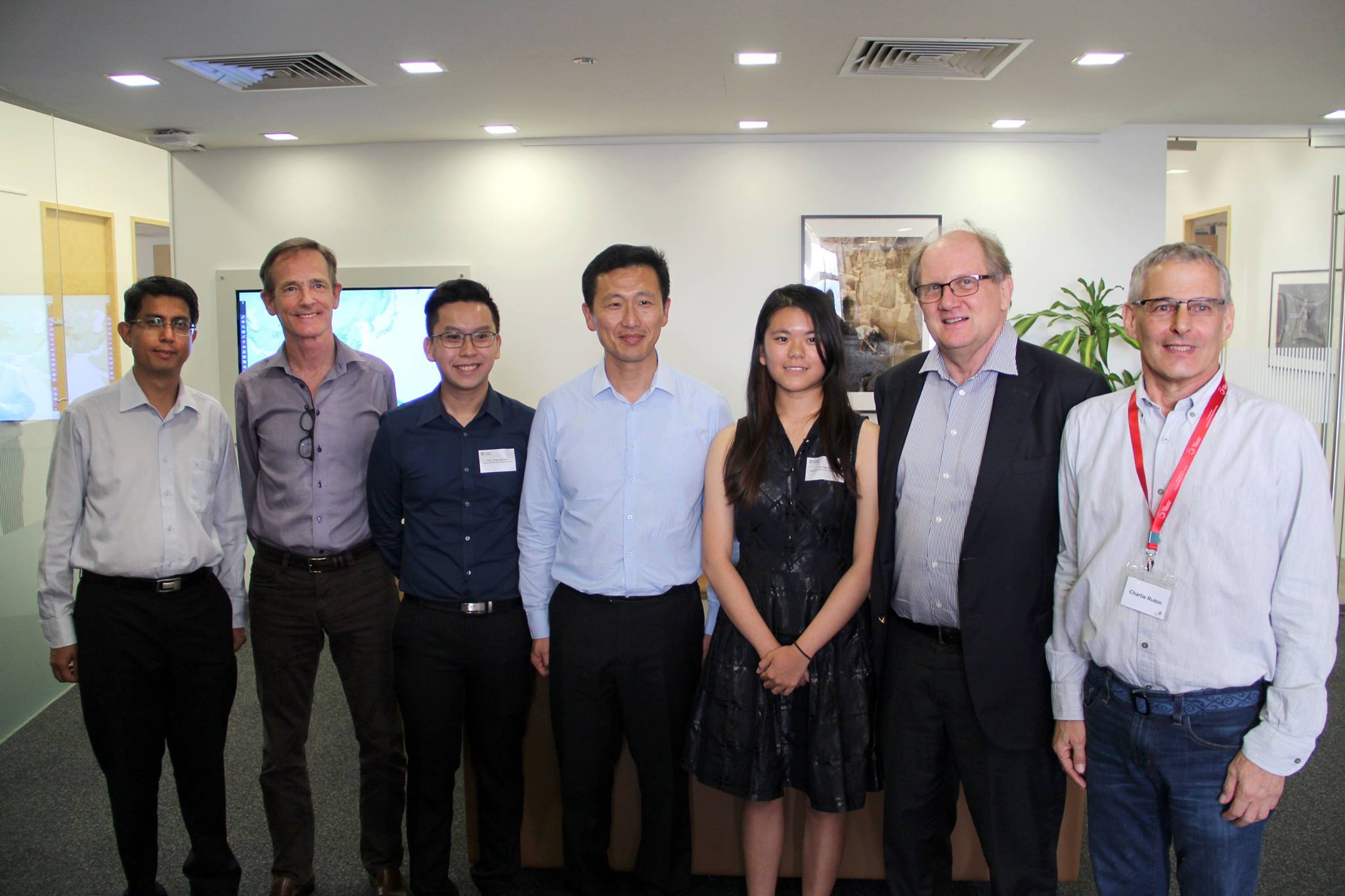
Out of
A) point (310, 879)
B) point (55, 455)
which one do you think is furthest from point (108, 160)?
point (310, 879)

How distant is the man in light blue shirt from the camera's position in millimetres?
2283

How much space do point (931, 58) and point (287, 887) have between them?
417 centimetres

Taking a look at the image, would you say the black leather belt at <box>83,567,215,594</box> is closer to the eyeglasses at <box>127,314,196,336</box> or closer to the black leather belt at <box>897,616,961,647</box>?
the eyeglasses at <box>127,314,196,336</box>

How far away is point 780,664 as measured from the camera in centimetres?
211

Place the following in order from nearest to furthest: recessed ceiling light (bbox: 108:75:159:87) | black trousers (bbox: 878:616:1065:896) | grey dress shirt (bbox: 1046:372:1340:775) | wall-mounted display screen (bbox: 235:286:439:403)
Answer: grey dress shirt (bbox: 1046:372:1340:775), black trousers (bbox: 878:616:1065:896), recessed ceiling light (bbox: 108:75:159:87), wall-mounted display screen (bbox: 235:286:439:403)

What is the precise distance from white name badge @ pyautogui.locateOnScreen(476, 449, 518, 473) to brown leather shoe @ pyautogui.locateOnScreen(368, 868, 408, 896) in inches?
48.6

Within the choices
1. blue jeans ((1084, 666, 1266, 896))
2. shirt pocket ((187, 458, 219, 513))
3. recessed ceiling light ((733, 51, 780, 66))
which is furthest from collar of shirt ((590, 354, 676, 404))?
recessed ceiling light ((733, 51, 780, 66))

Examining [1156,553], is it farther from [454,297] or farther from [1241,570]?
[454,297]

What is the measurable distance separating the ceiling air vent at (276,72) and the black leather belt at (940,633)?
350 centimetres

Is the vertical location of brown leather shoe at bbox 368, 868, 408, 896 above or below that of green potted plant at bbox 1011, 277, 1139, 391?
below

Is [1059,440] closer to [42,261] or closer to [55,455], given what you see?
[55,455]

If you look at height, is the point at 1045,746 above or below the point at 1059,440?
below

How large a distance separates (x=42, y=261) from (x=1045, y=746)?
14.8 feet

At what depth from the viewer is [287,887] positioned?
2604 millimetres
